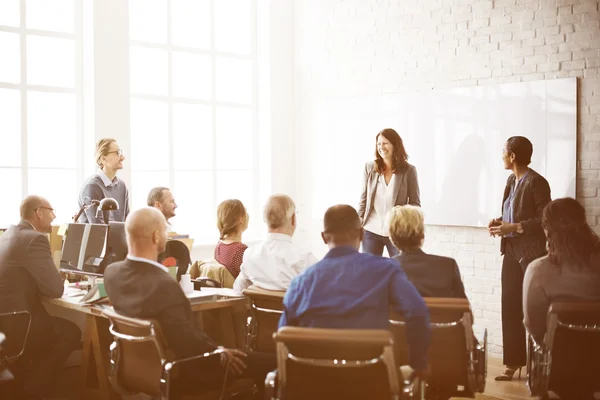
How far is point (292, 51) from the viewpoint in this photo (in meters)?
8.66

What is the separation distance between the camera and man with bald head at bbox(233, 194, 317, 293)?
4.03 meters

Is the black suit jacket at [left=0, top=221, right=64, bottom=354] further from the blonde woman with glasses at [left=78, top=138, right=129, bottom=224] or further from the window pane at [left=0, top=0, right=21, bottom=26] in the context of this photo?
the window pane at [left=0, top=0, right=21, bottom=26]

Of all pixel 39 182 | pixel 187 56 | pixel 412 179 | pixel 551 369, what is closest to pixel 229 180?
pixel 187 56

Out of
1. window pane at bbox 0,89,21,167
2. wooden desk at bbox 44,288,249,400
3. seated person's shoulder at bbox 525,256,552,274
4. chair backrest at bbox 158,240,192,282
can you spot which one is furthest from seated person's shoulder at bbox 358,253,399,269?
window pane at bbox 0,89,21,167

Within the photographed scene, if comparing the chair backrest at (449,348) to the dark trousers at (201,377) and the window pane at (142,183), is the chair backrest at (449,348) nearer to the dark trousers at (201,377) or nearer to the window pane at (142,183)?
the dark trousers at (201,377)

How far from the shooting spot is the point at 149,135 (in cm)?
772

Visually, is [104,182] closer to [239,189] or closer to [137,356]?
[239,189]

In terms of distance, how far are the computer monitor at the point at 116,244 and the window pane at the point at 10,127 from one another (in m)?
2.54

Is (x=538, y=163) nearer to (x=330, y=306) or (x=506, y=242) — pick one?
(x=506, y=242)

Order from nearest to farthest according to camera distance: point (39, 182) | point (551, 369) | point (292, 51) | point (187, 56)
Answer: point (551, 369) < point (39, 182) < point (187, 56) < point (292, 51)

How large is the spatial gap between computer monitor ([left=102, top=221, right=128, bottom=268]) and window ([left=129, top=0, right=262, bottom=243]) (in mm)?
2838

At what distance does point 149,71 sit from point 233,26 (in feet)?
4.15

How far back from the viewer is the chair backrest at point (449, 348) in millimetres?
3383

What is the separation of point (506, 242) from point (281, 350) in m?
3.24
